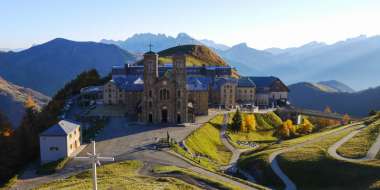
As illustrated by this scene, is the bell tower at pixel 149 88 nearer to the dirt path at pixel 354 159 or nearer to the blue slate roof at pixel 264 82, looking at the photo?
the dirt path at pixel 354 159

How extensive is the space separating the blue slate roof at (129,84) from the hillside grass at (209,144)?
72.4 ft

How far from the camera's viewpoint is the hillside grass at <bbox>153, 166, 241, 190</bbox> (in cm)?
4216

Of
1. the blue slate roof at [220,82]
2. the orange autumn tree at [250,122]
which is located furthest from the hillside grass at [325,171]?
the blue slate roof at [220,82]

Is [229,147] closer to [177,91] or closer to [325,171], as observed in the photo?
[177,91]

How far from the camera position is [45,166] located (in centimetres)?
5441

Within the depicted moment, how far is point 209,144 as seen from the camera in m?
73.7

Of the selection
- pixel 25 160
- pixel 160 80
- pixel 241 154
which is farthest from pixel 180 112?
pixel 25 160

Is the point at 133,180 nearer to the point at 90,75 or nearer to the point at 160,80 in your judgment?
the point at 160,80

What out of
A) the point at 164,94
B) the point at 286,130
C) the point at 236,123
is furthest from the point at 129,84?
the point at 286,130

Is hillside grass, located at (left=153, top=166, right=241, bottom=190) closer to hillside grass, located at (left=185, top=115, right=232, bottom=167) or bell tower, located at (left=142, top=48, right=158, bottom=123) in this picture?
hillside grass, located at (left=185, top=115, right=232, bottom=167)

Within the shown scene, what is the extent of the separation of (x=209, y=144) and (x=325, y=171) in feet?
89.4

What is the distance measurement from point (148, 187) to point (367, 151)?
36764mm

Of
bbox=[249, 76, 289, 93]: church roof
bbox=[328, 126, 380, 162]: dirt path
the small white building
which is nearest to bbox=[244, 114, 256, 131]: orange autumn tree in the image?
bbox=[328, 126, 380, 162]: dirt path

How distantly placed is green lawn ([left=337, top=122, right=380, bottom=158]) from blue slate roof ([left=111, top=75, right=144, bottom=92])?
171 feet
